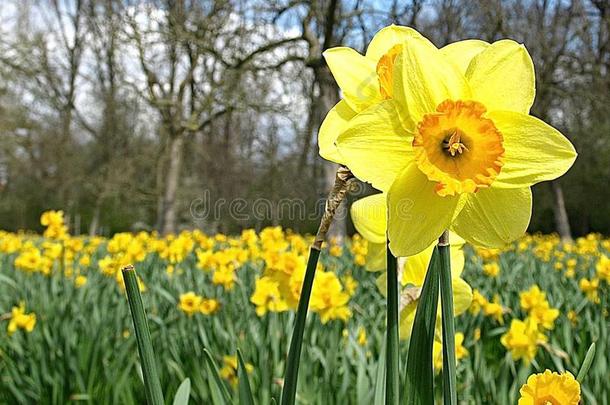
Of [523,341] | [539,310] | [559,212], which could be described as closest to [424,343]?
[523,341]

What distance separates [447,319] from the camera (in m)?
0.52

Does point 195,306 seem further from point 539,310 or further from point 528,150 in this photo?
point 528,150

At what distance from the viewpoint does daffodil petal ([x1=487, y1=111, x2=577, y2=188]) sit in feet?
1.77

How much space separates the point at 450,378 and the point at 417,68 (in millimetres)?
294

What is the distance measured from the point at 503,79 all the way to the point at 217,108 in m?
10.5

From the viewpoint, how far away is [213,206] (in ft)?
48.8

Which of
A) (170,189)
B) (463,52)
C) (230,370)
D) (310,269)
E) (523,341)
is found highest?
(170,189)

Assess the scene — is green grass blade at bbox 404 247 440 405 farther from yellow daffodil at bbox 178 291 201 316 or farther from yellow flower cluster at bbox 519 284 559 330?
yellow daffodil at bbox 178 291 201 316

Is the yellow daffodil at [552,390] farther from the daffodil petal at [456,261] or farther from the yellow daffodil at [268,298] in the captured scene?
the yellow daffodil at [268,298]

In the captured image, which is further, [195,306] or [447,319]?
[195,306]

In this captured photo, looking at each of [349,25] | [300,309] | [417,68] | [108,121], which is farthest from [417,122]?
[108,121]

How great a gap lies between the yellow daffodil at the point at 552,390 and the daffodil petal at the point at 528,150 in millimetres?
179

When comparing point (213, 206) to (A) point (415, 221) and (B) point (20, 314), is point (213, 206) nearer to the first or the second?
(B) point (20, 314)

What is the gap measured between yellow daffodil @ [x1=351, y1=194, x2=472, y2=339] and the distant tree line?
6.14 m
